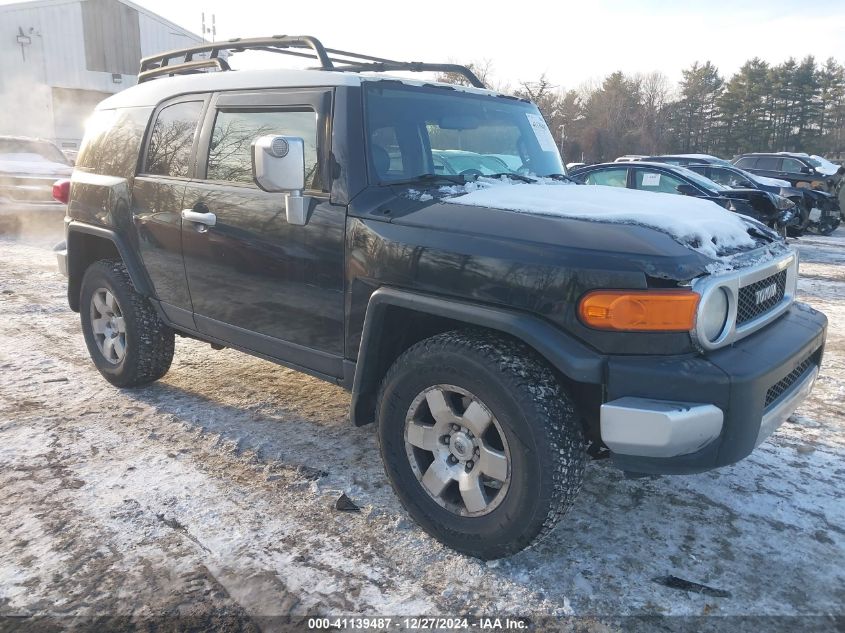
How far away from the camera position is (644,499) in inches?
126

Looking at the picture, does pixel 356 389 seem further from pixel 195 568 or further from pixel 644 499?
pixel 644 499

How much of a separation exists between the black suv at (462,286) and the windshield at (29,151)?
11.1 metres

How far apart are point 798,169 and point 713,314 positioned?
16.3 metres

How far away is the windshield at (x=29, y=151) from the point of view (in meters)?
13.0

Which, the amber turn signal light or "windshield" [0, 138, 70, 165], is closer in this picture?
the amber turn signal light

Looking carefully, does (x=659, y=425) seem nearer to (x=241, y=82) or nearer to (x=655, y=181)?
(x=241, y=82)

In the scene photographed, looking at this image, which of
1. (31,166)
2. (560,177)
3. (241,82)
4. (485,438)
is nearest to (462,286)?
(485,438)

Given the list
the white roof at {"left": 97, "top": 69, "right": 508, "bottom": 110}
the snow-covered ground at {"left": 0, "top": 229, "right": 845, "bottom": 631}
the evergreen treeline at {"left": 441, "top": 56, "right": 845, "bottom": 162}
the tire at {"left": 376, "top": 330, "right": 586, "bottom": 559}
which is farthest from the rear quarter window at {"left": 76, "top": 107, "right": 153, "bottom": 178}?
the evergreen treeline at {"left": 441, "top": 56, "right": 845, "bottom": 162}

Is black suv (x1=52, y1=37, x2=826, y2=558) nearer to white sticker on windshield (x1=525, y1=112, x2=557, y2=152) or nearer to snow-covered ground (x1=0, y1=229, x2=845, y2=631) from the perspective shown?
white sticker on windshield (x1=525, y1=112, x2=557, y2=152)

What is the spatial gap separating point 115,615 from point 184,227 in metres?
2.13

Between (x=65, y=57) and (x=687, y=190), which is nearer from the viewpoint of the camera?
(x=687, y=190)

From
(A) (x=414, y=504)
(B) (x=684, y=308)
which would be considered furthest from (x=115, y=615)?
Answer: (B) (x=684, y=308)

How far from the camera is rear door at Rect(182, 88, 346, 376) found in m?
3.05

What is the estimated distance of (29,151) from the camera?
1333cm
